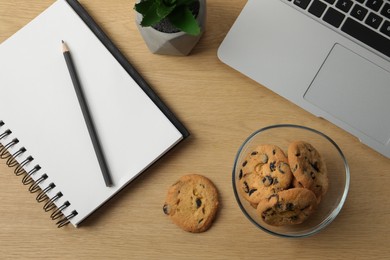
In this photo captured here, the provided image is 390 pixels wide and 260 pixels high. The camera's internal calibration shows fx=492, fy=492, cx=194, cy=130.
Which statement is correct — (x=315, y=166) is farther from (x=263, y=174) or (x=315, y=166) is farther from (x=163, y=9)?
(x=163, y=9)

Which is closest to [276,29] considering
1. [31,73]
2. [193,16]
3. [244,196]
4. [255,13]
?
[255,13]

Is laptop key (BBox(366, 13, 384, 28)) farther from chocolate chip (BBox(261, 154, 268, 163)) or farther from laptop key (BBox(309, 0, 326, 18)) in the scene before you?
chocolate chip (BBox(261, 154, 268, 163))

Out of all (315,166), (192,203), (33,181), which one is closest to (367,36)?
(315,166)

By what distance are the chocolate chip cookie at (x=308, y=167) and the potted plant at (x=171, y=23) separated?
20cm

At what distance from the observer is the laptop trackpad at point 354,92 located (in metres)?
0.68

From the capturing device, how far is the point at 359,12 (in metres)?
0.68

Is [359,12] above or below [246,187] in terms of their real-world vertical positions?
above

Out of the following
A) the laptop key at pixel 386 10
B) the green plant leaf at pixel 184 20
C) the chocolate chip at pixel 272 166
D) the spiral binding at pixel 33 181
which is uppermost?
the laptop key at pixel 386 10

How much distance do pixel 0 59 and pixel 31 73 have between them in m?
0.05

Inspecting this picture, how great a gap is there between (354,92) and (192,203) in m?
0.28

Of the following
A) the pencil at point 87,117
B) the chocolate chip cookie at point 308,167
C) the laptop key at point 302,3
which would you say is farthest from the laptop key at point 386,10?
the pencil at point 87,117

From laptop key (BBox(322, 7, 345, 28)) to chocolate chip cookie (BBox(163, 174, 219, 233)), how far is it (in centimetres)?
28

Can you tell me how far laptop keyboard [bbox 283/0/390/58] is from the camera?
678 mm

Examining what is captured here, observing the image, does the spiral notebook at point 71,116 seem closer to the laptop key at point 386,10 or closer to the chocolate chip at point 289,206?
the chocolate chip at point 289,206
